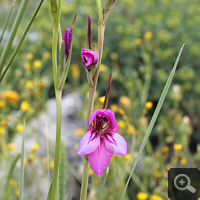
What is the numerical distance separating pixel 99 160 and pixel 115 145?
0.03 meters

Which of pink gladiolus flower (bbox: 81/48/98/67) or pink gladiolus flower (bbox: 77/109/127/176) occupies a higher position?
pink gladiolus flower (bbox: 81/48/98/67)

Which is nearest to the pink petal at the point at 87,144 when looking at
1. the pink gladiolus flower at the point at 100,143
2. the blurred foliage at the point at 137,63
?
the pink gladiolus flower at the point at 100,143

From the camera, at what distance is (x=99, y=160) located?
0.39 metres

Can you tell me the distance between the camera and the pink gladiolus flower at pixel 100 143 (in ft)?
1.28

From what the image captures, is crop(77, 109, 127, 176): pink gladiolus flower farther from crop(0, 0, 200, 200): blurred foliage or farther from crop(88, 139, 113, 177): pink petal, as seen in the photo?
crop(0, 0, 200, 200): blurred foliage

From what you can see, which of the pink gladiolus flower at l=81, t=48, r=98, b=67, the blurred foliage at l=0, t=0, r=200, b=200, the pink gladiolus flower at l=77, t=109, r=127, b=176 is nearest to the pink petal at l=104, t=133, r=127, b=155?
the pink gladiolus flower at l=77, t=109, r=127, b=176

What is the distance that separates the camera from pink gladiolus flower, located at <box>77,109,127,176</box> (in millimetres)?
390

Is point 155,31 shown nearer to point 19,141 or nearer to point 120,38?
point 120,38

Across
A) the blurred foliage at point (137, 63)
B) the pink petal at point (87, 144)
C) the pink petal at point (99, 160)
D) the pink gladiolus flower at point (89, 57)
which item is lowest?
the pink petal at point (99, 160)

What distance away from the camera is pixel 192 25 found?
6.51 feet

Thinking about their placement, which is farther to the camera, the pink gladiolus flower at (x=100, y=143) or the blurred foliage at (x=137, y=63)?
the blurred foliage at (x=137, y=63)

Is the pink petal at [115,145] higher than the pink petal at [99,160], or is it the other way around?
the pink petal at [115,145]

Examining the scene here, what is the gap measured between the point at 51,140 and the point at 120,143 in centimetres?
103

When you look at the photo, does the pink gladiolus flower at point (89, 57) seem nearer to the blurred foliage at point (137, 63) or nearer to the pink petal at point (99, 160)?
the pink petal at point (99, 160)
